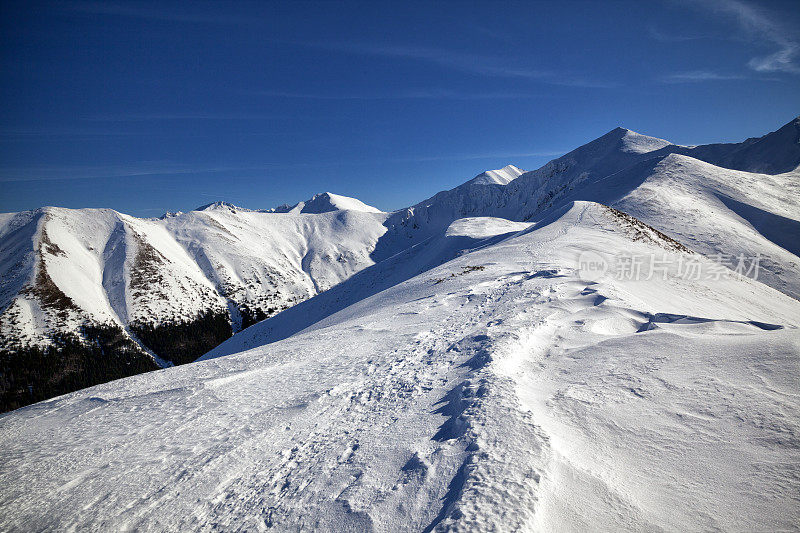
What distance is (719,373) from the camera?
5352mm

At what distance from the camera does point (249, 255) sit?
14038 cm

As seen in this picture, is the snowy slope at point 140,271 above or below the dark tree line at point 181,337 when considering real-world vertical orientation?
above

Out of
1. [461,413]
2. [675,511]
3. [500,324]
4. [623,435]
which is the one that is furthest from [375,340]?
[675,511]

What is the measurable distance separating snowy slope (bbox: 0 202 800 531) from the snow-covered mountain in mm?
31598

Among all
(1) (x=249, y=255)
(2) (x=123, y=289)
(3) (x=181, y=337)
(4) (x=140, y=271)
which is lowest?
(3) (x=181, y=337)

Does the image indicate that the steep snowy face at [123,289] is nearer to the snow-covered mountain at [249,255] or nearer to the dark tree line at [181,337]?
the dark tree line at [181,337]

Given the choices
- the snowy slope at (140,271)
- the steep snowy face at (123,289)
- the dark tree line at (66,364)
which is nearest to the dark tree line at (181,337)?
the steep snowy face at (123,289)

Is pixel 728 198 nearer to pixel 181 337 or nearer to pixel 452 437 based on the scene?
pixel 452 437

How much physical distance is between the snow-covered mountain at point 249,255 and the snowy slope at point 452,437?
31598mm

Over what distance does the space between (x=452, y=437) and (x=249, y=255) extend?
153101 mm

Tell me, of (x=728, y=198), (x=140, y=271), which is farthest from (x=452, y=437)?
(x=140, y=271)

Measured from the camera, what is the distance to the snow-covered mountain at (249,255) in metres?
40.2

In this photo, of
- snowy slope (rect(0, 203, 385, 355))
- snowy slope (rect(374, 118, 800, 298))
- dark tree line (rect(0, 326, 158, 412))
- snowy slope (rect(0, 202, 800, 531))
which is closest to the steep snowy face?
dark tree line (rect(0, 326, 158, 412))

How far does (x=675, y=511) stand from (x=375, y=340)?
8.00 meters
